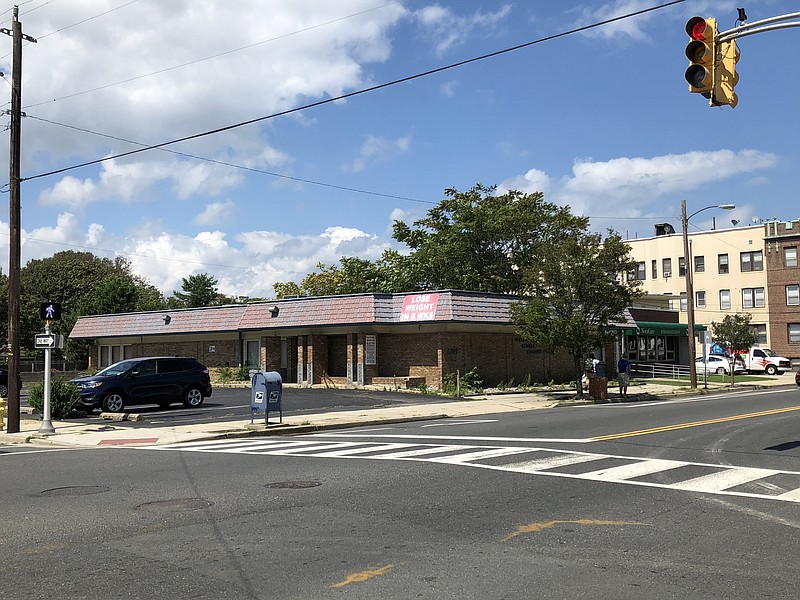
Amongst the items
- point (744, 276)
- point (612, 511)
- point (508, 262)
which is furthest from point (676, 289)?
point (612, 511)

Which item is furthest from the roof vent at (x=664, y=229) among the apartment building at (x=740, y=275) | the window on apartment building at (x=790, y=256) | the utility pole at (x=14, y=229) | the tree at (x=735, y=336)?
the utility pole at (x=14, y=229)

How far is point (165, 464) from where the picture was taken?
13.1m

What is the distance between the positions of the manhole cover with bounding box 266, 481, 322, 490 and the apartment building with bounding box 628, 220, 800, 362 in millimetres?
54568

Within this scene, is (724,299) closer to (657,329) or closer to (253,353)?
(657,329)

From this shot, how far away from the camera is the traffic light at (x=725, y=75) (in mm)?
10492

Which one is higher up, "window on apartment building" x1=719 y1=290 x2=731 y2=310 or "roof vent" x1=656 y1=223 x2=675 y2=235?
"roof vent" x1=656 y1=223 x2=675 y2=235

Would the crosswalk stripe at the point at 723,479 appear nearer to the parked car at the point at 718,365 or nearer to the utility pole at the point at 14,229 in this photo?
the utility pole at the point at 14,229

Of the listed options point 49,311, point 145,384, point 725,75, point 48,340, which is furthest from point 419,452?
point 145,384

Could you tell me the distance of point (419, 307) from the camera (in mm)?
33594

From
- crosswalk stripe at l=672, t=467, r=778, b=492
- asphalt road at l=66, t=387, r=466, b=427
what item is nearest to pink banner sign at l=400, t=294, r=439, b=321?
asphalt road at l=66, t=387, r=466, b=427

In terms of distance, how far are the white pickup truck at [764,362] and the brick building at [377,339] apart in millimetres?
22401

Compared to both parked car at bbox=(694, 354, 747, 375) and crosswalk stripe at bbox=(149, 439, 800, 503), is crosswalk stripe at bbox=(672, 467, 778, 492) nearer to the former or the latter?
crosswalk stripe at bbox=(149, 439, 800, 503)

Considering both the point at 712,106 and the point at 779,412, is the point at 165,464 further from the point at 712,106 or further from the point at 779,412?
the point at 779,412

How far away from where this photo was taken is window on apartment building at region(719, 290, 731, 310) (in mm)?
66438
